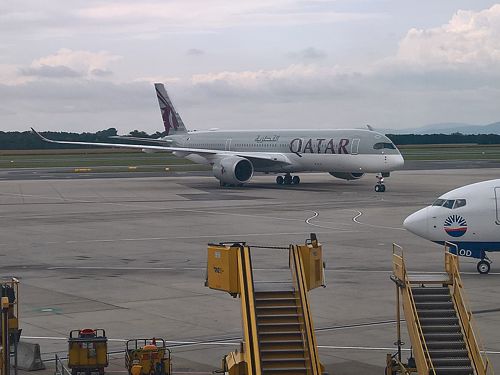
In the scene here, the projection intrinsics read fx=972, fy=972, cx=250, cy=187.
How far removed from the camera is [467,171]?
104875 millimetres

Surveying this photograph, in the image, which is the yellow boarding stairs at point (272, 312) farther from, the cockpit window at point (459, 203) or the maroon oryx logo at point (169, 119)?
the maroon oryx logo at point (169, 119)

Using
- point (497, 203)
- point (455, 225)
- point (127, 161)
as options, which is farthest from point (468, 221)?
point (127, 161)

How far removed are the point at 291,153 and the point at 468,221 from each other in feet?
154

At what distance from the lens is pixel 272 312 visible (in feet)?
61.5

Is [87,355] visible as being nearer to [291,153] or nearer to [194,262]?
[194,262]

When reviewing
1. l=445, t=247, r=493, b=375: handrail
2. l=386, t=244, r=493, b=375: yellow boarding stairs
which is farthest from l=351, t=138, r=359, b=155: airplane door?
l=445, t=247, r=493, b=375: handrail

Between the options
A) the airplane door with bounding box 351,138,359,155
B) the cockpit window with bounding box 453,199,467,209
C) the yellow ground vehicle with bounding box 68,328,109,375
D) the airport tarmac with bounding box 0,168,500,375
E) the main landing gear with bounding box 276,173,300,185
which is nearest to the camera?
the yellow ground vehicle with bounding box 68,328,109,375

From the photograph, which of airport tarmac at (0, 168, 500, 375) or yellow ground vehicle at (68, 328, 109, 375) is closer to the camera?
yellow ground vehicle at (68, 328, 109, 375)

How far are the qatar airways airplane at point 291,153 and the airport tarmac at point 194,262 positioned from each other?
199 centimetres

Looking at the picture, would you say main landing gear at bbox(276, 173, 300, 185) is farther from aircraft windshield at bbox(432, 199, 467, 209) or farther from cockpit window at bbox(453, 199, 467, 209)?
cockpit window at bbox(453, 199, 467, 209)

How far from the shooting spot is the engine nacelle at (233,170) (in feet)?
254

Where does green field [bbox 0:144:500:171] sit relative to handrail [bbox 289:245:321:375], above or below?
above

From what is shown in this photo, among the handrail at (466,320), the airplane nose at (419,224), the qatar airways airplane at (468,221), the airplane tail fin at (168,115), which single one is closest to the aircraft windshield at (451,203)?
the qatar airways airplane at (468,221)

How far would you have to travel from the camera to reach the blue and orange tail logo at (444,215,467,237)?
3319 centimetres
